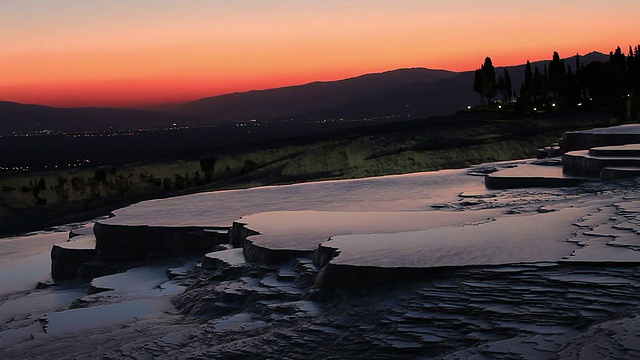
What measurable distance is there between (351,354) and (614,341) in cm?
247

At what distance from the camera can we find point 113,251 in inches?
667

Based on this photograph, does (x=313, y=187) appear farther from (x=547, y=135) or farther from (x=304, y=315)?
(x=547, y=135)

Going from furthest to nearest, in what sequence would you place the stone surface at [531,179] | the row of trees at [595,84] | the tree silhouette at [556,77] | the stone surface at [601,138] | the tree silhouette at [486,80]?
the tree silhouette at [486,80]
the tree silhouette at [556,77]
the row of trees at [595,84]
the stone surface at [601,138]
the stone surface at [531,179]

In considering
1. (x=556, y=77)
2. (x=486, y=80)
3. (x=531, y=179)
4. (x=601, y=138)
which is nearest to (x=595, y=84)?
(x=556, y=77)

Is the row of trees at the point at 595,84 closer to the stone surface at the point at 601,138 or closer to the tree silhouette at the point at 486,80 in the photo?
the tree silhouette at the point at 486,80

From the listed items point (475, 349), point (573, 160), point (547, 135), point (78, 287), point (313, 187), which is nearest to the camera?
point (475, 349)

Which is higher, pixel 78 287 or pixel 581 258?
pixel 581 258

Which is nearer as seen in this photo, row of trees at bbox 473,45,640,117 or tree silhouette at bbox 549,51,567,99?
row of trees at bbox 473,45,640,117

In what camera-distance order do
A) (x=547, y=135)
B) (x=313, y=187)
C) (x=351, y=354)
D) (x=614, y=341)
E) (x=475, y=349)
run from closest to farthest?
(x=614, y=341)
(x=475, y=349)
(x=351, y=354)
(x=313, y=187)
(x=547, y=135)

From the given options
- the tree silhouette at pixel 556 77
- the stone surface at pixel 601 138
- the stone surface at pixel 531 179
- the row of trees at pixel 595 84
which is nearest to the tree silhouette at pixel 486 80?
the row of trees at pixel 595 84

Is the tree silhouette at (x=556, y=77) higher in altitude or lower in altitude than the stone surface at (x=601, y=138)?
higher

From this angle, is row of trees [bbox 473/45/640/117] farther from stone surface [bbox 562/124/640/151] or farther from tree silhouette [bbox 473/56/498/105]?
stone surface [bbox 562/124/640/151]

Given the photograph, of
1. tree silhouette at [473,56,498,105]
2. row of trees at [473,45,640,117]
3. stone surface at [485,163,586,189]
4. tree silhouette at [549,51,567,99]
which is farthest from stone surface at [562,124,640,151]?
tree silhouette at [473,56,498,105]

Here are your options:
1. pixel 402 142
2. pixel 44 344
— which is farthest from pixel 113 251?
pixel 402 142
